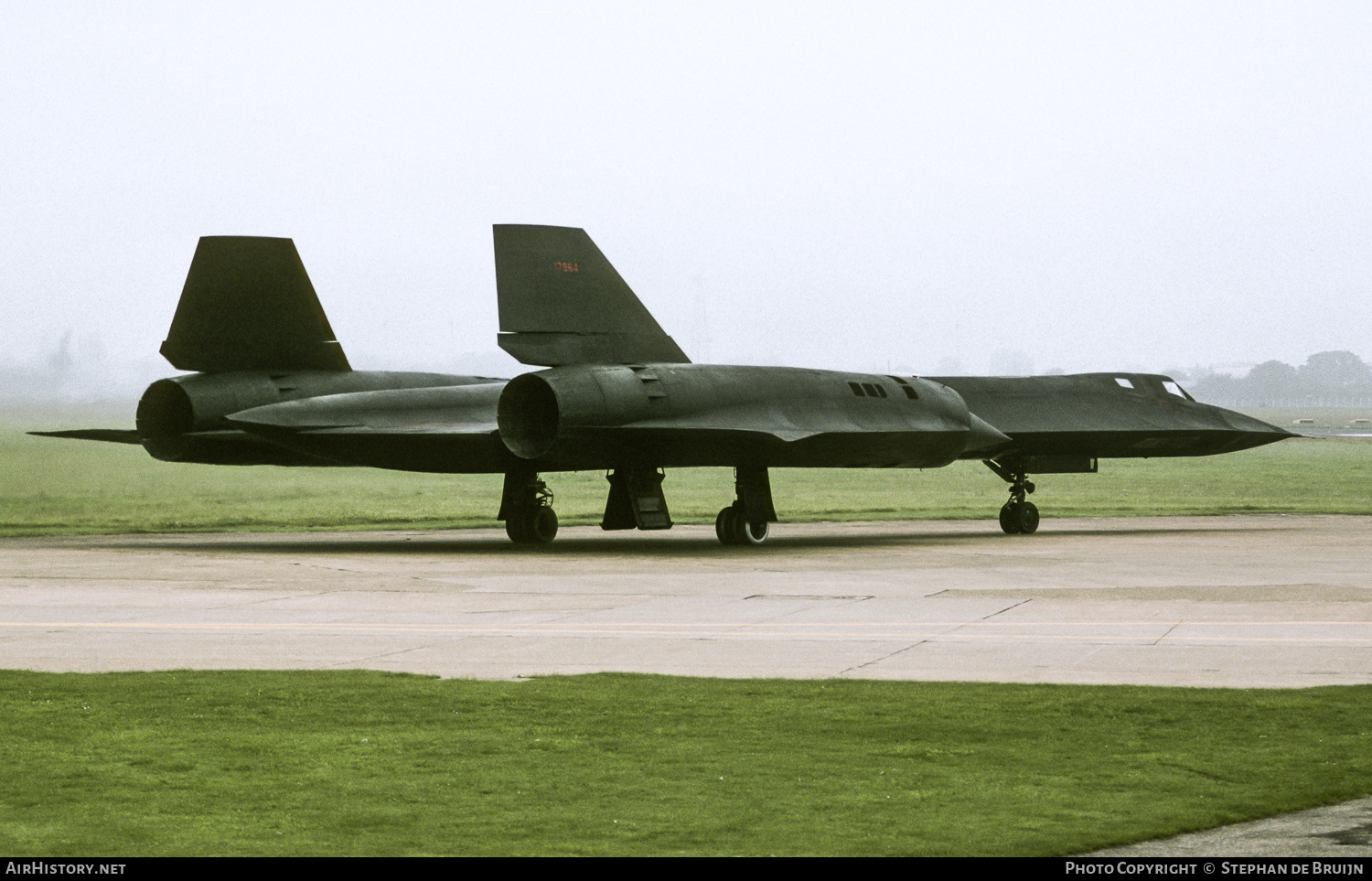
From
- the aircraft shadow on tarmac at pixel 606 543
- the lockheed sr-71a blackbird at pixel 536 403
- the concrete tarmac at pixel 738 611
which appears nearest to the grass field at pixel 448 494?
the aircraft shadow on tarmac at pixel 606 543

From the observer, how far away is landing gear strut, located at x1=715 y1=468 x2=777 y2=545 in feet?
91.2

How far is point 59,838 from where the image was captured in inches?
244

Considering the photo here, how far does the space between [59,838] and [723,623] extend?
368 inches

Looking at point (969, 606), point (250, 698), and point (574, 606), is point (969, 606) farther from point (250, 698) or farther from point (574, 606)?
point (250, 698)

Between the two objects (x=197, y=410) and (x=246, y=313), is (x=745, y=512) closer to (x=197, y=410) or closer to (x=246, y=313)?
(x=246, y=313)

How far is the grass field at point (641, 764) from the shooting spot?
21.0ft

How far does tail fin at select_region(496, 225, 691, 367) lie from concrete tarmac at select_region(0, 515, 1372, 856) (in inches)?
138

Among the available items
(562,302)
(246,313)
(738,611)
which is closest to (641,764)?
(738,611)

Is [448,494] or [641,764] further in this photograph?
[448,494]

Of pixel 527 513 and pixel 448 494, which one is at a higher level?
pixel 527 513

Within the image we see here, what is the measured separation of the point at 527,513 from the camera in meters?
29.4

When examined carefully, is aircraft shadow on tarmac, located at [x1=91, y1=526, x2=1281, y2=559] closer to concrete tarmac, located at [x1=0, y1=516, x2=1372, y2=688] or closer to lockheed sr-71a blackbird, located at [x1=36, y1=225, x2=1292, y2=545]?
concrete tarmac, located at [x1=0, y1=516, x2=1372, y2=688]

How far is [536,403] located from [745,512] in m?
4.60
